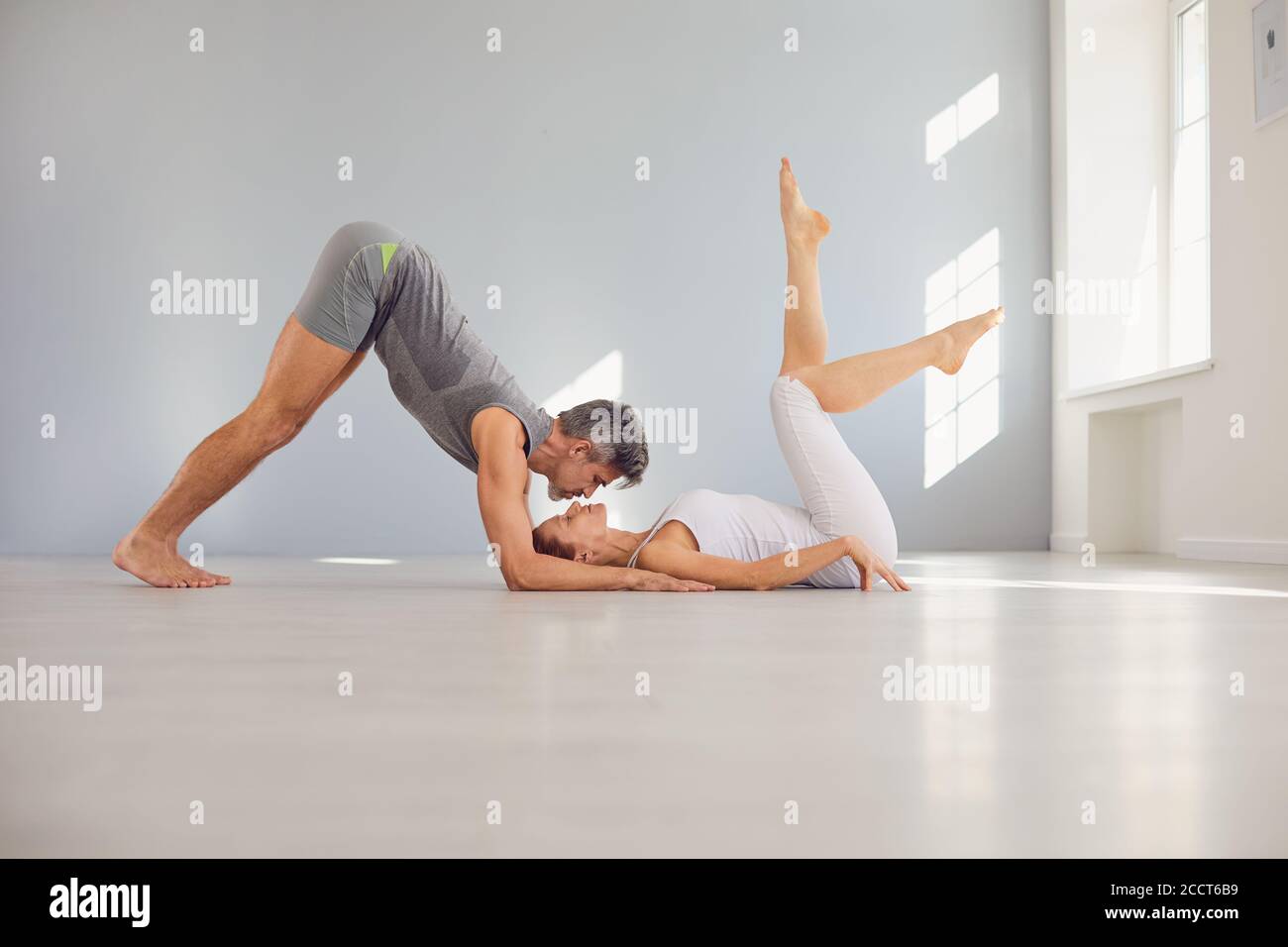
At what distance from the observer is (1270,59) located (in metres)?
4.26

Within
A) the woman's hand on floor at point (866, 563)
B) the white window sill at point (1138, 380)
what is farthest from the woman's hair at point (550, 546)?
the white window sill at point (1138, 380)

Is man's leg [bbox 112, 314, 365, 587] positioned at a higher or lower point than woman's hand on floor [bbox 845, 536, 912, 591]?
higher

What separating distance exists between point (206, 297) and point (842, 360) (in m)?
4.29

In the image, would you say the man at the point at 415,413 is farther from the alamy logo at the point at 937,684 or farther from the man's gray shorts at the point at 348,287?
the alamy logo at the point at 937,684

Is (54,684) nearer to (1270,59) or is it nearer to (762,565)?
(762,565)

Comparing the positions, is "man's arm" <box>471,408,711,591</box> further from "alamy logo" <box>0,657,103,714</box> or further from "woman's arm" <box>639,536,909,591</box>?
"alamy logo" <box>0,657,103,714</box>

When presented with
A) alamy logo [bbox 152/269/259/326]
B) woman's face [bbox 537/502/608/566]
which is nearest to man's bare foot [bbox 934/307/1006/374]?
woman's face [bbox 537/502/608/566]

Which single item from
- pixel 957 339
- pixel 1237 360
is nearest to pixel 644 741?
Result: pixel 957 339

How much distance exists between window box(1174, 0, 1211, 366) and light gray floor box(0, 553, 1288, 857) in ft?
14.0

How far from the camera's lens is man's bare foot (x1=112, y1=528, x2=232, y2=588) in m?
2.76

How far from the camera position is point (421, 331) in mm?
2689
